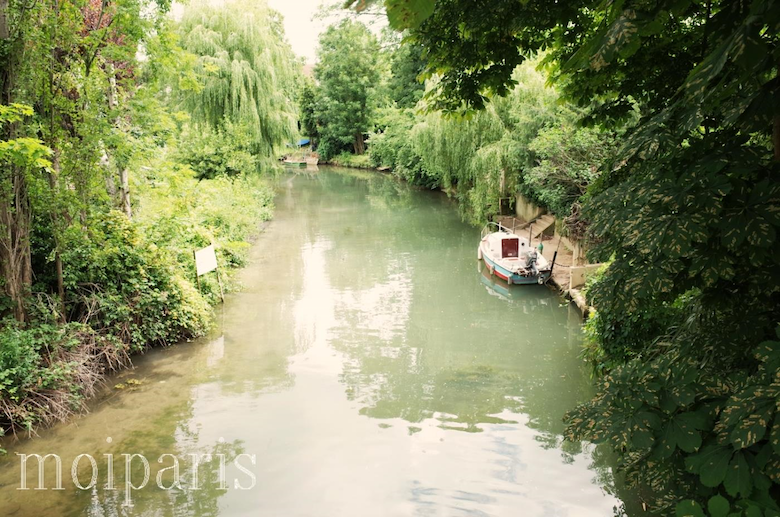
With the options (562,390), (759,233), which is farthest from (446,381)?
(759,233)

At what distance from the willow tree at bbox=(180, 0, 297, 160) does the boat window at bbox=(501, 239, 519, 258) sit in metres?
9.88

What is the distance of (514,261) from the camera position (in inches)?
555

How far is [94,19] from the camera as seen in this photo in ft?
30.7

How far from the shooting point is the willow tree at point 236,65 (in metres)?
18.8

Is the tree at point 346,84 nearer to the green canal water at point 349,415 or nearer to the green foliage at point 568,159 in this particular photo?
the green foliage at point 568,159

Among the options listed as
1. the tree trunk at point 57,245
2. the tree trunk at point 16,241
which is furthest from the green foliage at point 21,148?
the tree trunk at point 57,245

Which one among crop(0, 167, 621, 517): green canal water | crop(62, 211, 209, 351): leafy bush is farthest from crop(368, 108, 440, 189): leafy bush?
crop(62, 211, 209, 351): leafy bush

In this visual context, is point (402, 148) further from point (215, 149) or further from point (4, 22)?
point (4, 22)

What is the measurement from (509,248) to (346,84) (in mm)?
32658

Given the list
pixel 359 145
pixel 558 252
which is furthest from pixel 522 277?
pixel 359 145

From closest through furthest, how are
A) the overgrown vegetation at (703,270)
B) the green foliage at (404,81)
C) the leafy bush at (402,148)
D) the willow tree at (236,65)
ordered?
1. the overgrown vegetation at (703,270)
2. the willow tree at (236,65)
3. the leafy bush at (402,148)
4. the green foliage at (404,81)

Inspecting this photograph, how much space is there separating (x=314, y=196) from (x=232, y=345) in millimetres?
20127

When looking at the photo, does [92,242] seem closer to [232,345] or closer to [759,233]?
[232,345]

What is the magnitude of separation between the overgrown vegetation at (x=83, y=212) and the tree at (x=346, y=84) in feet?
110
